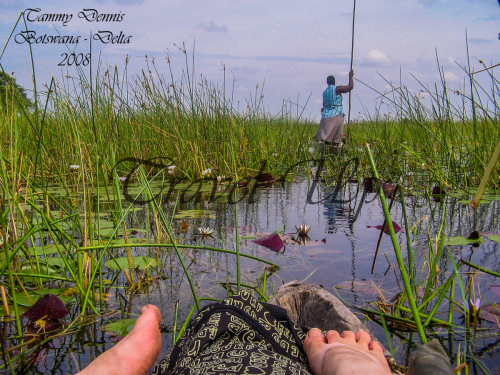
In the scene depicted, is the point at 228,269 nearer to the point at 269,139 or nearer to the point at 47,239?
the point at 47,239

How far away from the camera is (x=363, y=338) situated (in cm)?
120

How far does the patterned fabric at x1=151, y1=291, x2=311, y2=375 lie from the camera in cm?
102

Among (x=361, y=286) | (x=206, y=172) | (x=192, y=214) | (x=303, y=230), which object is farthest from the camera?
(x=206, y=172)

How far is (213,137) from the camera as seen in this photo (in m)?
4.66

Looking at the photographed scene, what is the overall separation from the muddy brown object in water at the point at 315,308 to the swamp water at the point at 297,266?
0.13 meters

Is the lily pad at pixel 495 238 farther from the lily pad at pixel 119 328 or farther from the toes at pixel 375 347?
the lily pad at pixel 119 328

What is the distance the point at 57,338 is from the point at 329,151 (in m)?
5.58

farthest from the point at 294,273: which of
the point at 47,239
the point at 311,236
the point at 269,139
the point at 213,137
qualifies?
the point at 269,139

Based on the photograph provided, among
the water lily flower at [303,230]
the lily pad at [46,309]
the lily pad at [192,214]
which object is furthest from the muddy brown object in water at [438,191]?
the lily pad at [46,309]

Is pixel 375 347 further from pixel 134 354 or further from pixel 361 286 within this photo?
pixel 134 354

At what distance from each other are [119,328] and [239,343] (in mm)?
432

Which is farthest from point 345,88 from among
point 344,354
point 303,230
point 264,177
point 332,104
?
point 344,354

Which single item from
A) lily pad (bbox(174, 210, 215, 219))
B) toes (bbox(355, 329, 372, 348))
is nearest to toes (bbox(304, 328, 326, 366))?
toes (bbox(355, 329, 372, 348))

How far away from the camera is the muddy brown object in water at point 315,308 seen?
1303 mm
